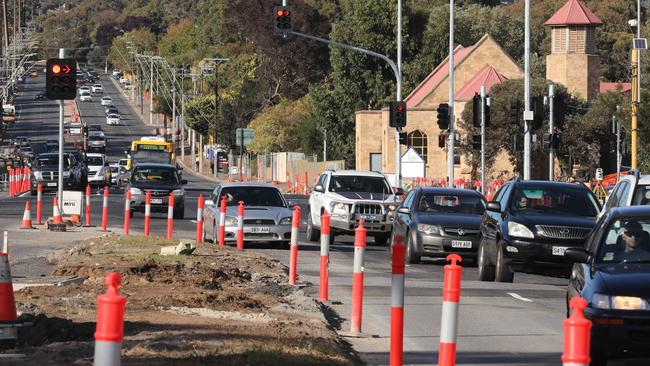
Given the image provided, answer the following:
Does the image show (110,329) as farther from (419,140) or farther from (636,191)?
(419,140)

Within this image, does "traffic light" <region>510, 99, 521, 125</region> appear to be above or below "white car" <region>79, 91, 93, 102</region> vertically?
below

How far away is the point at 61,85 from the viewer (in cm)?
3325

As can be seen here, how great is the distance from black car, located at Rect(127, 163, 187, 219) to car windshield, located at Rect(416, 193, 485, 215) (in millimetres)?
17073

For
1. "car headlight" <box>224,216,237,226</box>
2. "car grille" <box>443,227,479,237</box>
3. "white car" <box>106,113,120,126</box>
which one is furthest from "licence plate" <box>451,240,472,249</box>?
"white car" <box>106,113,120,126</box>

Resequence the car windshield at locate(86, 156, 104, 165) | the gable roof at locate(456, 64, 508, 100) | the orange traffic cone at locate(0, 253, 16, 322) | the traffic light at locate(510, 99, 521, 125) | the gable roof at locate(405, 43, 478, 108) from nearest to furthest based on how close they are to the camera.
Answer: the orange traffic cone at locate(0, 253, 16, 322), the traffic light at locate(510, 99, 521, 125), the car windshield at locate(86, 156, 104, 165), the gable roof at locate(456, 64, 508, 100), the gable roof at locate(405, 43, 478, 108)

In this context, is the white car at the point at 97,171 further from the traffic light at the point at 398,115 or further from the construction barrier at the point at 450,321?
the construction barrier at the point at 450,321

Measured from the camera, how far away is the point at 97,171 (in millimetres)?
76188

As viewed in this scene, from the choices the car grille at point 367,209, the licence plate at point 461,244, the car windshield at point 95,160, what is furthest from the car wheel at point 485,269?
the car windshield at point 95,160

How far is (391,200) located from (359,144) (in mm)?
65329

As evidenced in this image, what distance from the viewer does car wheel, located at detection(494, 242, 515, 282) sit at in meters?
21.9

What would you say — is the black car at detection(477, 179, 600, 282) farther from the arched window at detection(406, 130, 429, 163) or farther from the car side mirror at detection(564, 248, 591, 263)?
the arched window at detection(406, 130, 429, 163)

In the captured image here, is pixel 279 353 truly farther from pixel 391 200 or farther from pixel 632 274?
pixel 391 200

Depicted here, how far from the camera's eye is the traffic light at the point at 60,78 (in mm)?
33156

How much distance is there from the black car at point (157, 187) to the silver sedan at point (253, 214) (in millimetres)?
11999
